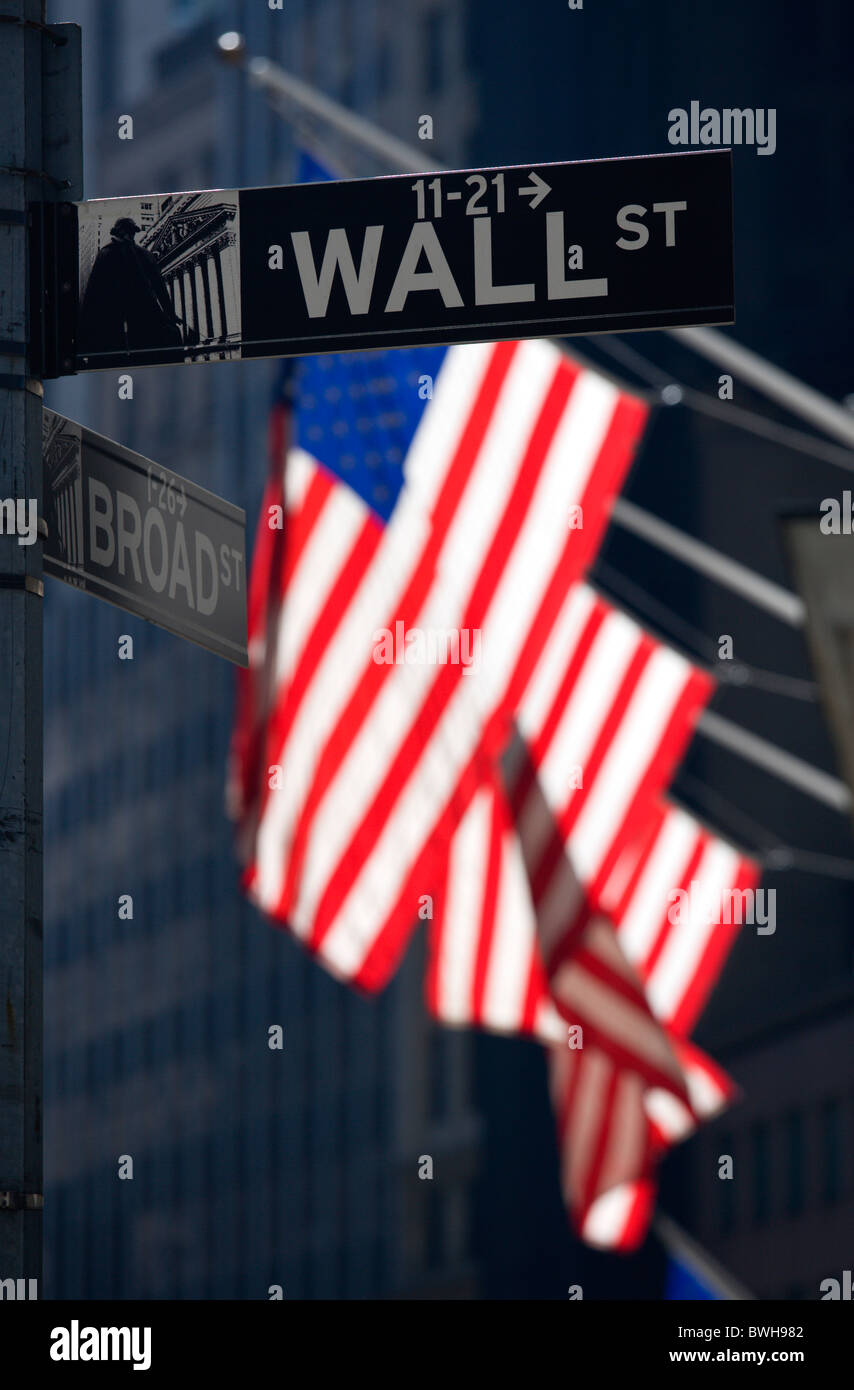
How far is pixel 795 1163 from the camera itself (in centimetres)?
7650

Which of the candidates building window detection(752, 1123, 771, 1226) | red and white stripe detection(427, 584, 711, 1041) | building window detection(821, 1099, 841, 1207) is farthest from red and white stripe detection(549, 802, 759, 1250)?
building window detection(752, 1123, 771, 1226)

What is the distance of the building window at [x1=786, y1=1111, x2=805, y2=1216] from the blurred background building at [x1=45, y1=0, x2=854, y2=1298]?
133mm

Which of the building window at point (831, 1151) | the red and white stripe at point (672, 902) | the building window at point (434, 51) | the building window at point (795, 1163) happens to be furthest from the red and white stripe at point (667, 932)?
the building window at point (434, 51)

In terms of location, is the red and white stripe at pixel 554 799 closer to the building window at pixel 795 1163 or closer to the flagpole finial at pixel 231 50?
the flagpole finial at pixel 231 50

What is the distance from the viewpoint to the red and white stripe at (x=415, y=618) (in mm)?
18344

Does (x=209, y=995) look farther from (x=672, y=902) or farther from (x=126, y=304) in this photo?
(x=126, y=304)

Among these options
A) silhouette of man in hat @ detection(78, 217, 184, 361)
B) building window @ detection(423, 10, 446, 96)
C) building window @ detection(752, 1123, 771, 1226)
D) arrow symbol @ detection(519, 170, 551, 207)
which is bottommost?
building window @ detection(752, 1123, 771, 1226)

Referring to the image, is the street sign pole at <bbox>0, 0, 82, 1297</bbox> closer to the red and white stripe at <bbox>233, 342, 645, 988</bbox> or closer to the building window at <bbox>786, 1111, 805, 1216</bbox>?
the red and white stripe at <bbox>233, 342, 645, 988</bbox>

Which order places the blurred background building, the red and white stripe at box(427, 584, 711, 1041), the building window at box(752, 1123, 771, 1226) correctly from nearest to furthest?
the red and white stripe at box(427, 584, 711, 1041)
the building window at box(752, 1123, 771, 1226)
the blurred background building

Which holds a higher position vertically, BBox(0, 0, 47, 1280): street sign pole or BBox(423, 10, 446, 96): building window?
BBox(423, 10, 446, 96): building window

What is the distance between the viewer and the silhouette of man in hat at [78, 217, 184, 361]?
21.2ft

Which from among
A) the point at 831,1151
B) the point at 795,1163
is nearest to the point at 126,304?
the point at 831,1151

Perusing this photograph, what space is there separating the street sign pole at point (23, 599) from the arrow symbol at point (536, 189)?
107cm

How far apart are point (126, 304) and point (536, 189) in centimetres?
102
